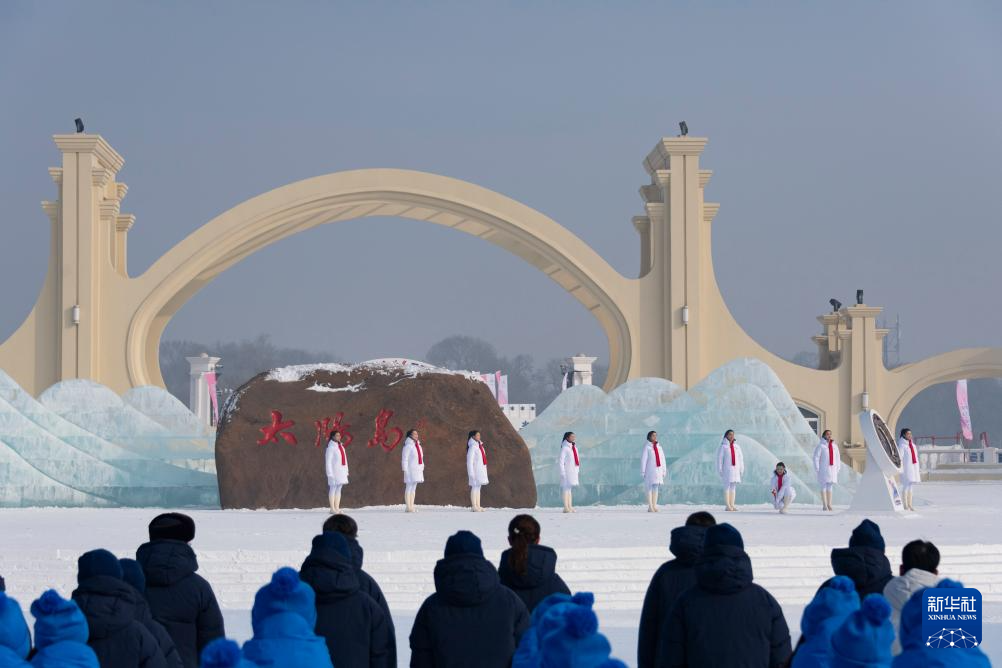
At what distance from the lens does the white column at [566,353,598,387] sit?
1452 inches

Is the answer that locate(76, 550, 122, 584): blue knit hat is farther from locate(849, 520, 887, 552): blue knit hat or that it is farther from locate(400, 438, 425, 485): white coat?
locate(400, 438, 425, 485): white coat

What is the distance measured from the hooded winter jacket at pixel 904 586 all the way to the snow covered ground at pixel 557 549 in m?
3.49

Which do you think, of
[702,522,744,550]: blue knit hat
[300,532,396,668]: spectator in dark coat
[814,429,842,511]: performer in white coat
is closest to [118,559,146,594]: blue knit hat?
[300,532,396,668]: spectator in dark coat

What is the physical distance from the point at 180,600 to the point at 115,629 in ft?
2.87

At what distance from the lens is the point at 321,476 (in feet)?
66.7

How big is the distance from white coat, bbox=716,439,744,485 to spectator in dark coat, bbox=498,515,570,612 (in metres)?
13.9

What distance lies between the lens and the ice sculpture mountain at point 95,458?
869 inches

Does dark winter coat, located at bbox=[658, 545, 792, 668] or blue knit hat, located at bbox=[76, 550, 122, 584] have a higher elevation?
blue knit hat, located at bbox=[76, 550, 122, 584]

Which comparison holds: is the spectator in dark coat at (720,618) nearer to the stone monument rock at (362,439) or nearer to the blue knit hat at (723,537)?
the blue knit hat at (723,537)

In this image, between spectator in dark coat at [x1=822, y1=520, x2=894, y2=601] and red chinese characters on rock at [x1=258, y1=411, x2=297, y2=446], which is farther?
red chinese characters on rock at [x1=258, y1=411, x2=297, y2=446]

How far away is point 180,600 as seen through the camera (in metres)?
5.94

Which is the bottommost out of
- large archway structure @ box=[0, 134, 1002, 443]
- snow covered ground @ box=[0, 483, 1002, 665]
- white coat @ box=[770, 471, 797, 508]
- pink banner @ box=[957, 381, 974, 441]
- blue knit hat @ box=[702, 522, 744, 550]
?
snow covered ground @ box=[0, 483, 1002, 665]

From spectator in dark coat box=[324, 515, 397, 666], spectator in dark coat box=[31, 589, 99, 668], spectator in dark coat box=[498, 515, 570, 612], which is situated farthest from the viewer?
spectator in dark coat box=[498, 515, 570, 612]

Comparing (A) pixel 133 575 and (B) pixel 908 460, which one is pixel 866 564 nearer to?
(A) pixel 133 575
